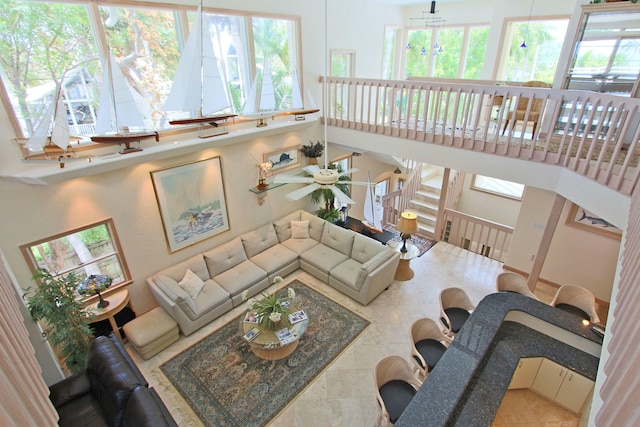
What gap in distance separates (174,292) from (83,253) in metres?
1.34

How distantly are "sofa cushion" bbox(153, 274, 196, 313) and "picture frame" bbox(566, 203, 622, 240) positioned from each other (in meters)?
6.43

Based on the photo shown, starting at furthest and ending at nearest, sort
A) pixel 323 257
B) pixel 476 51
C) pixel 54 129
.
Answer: pixel 476 51
pixel 323 257
pixel 54 129

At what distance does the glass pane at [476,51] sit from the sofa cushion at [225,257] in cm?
696

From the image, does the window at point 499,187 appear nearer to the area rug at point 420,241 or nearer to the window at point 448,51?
the area rug at point 420,241

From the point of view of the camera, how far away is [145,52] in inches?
176

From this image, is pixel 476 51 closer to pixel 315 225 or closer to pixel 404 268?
pixel 404 268

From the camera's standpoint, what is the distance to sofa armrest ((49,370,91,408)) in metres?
3.59

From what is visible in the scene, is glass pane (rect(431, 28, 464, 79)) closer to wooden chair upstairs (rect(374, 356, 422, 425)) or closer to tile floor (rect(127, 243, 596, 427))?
tile floor (rect(127, 243, 596, 427))

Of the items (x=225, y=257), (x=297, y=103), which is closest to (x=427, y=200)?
(x=297, y=103)

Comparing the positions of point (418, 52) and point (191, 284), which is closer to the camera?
point (191, 284)

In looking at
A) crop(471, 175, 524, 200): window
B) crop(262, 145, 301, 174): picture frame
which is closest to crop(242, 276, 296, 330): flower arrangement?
crop(262, 145, 301, 174): picture frame

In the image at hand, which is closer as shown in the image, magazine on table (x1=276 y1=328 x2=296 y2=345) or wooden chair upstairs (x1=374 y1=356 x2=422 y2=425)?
wooden chair upstairs (x1=374 y1=356 x2=422 y2=425)

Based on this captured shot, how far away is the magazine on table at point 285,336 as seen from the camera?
4414 millimetres

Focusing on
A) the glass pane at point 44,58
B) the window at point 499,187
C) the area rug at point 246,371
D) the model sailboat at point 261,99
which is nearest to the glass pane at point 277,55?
the model sailboat at point 261,99
